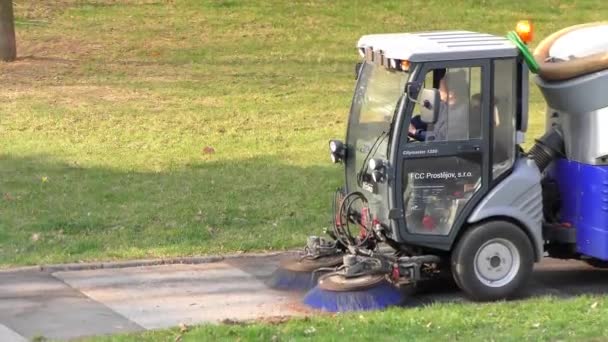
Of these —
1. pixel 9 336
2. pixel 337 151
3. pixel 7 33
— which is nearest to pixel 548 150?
pixel 337 151

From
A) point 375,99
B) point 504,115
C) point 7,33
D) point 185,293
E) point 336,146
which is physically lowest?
point 185,293

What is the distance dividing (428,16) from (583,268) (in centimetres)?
1630

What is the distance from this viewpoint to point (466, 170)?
870 cm

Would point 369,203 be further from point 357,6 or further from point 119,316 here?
point 357,6

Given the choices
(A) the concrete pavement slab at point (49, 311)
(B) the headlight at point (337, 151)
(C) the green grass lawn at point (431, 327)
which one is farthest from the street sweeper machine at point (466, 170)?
(A) the concrete pavement slab at point (49, 311)

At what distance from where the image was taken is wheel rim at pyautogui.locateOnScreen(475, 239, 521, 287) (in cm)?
878

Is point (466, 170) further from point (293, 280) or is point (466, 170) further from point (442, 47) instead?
point (293, 280)

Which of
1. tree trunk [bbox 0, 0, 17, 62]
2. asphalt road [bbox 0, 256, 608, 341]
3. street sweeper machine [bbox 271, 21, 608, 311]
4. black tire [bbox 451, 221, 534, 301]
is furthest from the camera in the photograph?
tree trunk [bbox 0, 0, 17, 62]

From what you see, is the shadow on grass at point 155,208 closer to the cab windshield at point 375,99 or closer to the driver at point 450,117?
the cab windshield at point 375,99

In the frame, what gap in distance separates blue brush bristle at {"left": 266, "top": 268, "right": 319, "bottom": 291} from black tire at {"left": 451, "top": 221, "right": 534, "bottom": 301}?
122 centimetres

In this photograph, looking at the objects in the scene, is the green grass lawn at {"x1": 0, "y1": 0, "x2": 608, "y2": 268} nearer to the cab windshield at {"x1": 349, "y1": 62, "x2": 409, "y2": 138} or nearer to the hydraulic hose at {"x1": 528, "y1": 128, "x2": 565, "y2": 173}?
the cab windshield at {"x1": 349, "y1": 62, "x2": 409, "y2": 138}

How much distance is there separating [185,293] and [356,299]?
5.36 feet

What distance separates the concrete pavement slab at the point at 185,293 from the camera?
341 inches

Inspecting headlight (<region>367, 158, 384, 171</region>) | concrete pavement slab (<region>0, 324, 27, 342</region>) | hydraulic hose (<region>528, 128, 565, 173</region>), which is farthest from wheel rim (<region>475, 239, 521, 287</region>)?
concrete pavement slab (<region>0, 324, 27, 342</region>)
